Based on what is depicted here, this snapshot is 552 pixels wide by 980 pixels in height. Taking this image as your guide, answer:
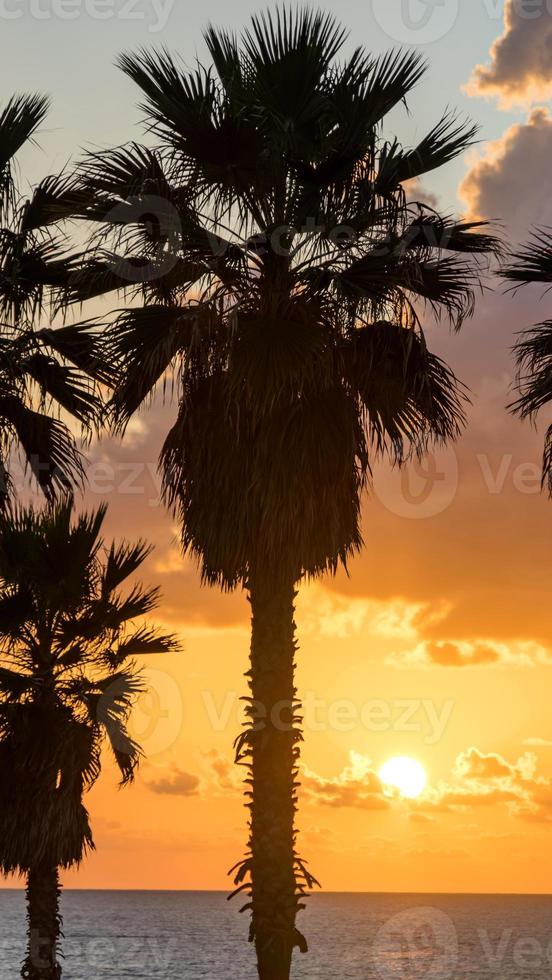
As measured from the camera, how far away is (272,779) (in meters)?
11.3

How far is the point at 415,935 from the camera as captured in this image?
510 feet

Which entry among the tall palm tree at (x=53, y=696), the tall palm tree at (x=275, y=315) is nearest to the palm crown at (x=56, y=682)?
the tall palm tree at (x=53, y=696)

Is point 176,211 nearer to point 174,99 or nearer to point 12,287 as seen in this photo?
point 174,99

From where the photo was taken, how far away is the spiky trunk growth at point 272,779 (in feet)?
36.1

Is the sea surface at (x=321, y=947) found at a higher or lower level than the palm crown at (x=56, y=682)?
lower

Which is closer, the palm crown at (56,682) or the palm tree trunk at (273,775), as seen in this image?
the palm tree trunk at (273,775)

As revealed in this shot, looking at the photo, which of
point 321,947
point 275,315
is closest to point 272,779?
point 275,315

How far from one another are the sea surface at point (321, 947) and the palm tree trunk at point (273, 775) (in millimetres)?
54620

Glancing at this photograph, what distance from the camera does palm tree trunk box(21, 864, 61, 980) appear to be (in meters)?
19.2

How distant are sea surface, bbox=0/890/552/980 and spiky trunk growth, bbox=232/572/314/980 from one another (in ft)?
179

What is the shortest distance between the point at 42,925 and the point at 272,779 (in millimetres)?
9964

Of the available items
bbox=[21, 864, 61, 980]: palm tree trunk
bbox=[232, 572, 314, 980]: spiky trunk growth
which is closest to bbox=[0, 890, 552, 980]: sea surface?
bbox=[21, 864, 61, 980]: palm tree trunk

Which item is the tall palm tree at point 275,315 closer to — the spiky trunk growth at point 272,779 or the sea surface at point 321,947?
the spiky trunk growth at point 272,779

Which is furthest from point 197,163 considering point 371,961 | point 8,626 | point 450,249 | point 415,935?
point 415,935
